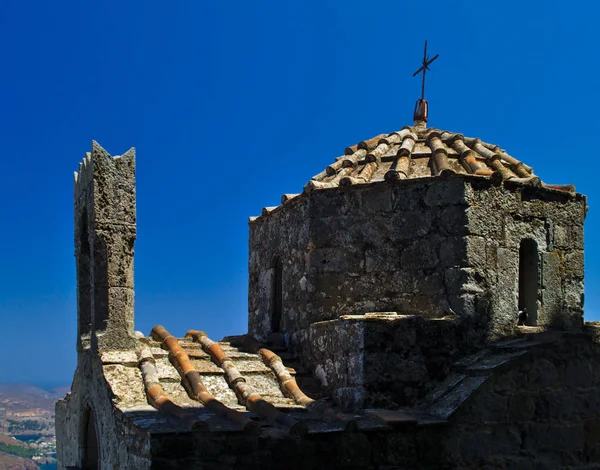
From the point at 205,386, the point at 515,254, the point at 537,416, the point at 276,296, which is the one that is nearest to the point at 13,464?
the point at 276,296

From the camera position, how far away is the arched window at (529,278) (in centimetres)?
830

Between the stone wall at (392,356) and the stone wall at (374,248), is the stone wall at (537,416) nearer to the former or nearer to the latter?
the stone wall at (392,356)

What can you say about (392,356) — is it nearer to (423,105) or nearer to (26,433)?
(423,105)

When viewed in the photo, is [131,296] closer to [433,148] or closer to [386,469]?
[386,469]

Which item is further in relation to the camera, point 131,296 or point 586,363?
point 131,296

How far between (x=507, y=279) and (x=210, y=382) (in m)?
3.33

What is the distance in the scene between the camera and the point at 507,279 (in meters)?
8.05

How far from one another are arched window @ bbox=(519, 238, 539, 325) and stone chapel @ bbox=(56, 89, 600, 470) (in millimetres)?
16

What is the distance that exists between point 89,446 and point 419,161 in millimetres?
5134

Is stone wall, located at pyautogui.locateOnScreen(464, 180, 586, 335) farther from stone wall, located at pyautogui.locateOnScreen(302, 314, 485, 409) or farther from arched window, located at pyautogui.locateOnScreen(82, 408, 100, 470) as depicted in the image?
arched window, located at pyautogui.locateOnScreen(82, 408, 100, 470)

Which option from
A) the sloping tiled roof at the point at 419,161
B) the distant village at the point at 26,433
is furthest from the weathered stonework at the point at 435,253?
the distant village at the point at 26,433

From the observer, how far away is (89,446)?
880 centimetres

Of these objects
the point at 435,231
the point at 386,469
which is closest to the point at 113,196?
the point at 435,231

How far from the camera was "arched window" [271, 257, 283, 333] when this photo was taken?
31.4ft
